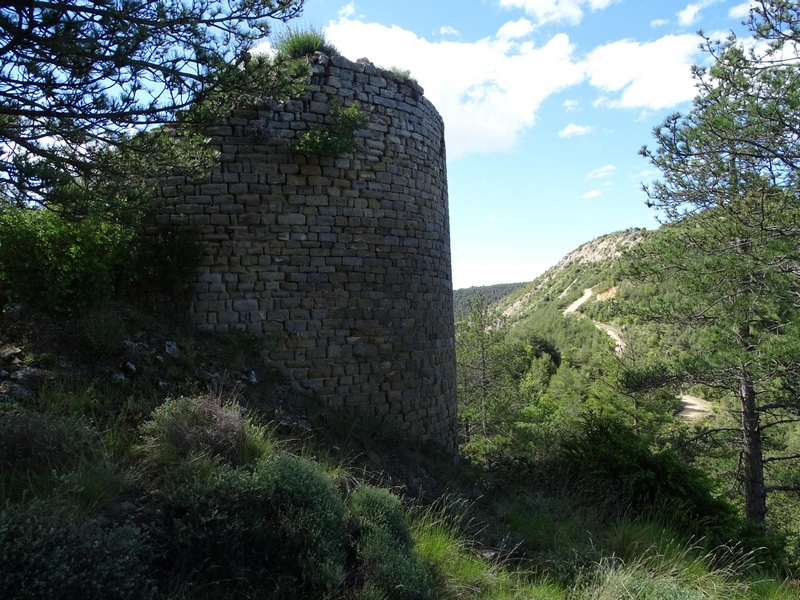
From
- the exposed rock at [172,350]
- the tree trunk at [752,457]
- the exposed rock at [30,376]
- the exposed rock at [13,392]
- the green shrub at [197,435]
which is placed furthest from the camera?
the tree trunk at [752,457]

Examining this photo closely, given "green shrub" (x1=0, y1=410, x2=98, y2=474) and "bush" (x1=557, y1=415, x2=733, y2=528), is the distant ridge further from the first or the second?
"green shrub" (x1=0, y1=410, x2=98, y2=474)

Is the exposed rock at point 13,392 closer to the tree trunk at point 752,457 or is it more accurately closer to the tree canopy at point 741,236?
the tree canopy at point 741,236

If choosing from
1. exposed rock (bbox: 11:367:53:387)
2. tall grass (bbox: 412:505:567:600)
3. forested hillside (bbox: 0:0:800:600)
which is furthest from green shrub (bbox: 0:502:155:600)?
tall grass (bbox: 412:505:567:600)

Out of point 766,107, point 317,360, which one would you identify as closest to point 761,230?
point 766,107

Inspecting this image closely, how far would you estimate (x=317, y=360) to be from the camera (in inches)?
243

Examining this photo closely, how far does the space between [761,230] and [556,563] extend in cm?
571

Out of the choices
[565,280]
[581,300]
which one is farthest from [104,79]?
[565,280]

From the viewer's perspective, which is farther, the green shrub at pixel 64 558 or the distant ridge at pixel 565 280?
the distant ridge at pixel 565 280

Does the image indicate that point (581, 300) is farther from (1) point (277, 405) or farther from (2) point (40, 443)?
(2) point (40, 443)

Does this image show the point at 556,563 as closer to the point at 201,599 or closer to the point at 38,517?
the point at 201,599

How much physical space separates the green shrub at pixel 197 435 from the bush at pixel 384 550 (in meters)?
0.93

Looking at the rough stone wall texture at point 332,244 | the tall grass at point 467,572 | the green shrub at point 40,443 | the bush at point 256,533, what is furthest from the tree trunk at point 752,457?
the green shrub at point 40,443

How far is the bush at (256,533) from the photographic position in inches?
119

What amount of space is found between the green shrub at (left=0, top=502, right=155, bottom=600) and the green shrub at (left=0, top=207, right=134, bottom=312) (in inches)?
118
